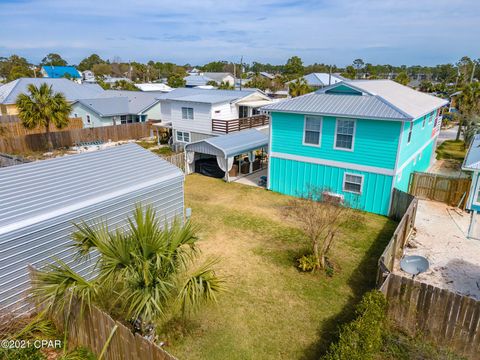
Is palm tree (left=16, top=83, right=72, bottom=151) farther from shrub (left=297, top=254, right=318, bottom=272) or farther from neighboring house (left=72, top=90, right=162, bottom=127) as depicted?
shrub (left=297, top=254, right=318, bottom=272)

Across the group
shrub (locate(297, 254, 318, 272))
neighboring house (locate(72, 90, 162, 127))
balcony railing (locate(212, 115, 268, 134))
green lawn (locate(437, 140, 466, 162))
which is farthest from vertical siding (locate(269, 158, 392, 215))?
neighboring house (locate(72, 90, 162, 127))

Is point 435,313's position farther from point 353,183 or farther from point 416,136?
point 416,136

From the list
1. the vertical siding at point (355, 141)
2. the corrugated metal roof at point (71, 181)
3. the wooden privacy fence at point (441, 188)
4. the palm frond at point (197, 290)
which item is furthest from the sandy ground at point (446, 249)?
the corrugated metal roof at point (71, 181)

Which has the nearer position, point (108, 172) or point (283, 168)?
point (108, 172)

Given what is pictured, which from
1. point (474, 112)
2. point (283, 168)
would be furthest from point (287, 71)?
point (283, 168)

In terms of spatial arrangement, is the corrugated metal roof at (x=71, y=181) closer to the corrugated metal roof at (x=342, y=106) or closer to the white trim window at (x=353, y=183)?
the corrugated metal roof at (x=342, y=106)

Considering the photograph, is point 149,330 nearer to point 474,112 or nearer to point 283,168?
point 283,168

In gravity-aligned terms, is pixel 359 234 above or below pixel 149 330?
below
